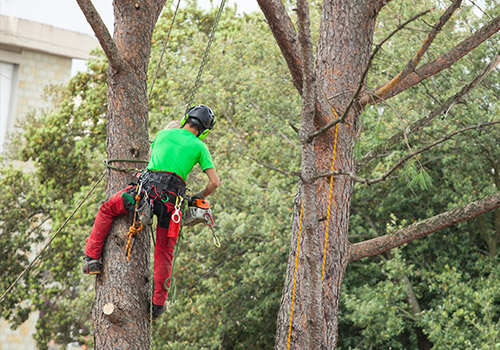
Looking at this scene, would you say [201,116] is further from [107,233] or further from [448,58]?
[448,58]

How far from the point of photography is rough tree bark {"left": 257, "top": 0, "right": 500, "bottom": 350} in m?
3.54

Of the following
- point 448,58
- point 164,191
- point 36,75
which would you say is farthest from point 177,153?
point 36,75

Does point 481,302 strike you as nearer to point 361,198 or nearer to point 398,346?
point 398,346

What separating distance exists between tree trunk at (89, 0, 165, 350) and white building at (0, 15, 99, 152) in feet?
64.4

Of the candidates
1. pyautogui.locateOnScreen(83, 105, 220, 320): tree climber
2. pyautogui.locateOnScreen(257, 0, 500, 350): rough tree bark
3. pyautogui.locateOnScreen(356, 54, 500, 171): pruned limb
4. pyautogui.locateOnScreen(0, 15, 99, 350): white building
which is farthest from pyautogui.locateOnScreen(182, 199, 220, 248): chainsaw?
pyautogui.locateOnScreen(0, 15, 99, 350): white building

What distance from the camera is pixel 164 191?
141 inches

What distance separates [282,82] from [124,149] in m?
7.60

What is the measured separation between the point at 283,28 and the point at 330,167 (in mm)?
972

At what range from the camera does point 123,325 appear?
3273 millimetres

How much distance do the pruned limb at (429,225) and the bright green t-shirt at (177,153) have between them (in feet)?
4.02

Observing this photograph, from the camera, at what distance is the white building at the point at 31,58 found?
22.2m


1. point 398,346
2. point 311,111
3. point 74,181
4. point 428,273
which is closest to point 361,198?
point 428,273

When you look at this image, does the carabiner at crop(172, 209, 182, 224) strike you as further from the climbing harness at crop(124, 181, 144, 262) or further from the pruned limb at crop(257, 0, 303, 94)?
the pruned limb at crop(257, 0, 303, 94)

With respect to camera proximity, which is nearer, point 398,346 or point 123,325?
point 123,325
